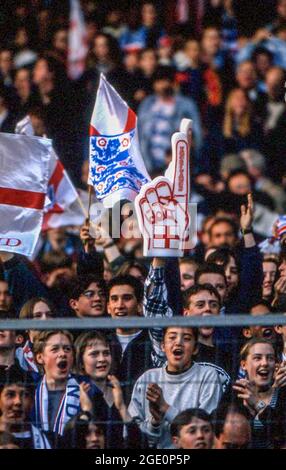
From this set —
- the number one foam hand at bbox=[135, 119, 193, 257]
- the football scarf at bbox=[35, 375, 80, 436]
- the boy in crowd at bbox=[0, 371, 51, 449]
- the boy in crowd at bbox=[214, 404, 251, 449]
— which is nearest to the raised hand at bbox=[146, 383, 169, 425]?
the boy in crowd at bbox=[214, 404, 251, 449]

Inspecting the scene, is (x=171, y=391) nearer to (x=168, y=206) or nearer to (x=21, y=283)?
(x=168, y=206)

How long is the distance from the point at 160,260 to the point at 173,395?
1057mm

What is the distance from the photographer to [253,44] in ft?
43.3

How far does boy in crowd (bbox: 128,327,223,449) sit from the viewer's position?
708 centimetres

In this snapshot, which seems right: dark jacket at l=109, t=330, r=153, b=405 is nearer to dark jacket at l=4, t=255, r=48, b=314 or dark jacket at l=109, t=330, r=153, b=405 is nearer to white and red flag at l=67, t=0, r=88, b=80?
A: dark jacket at l=4, t=255, r=48, b=314

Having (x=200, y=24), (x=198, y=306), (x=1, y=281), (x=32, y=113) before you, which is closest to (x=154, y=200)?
(x=198, y=306)

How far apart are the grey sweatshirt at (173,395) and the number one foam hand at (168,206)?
0.97 metres

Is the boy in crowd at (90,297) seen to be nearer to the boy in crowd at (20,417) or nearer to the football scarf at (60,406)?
the football scarf at (60,406)

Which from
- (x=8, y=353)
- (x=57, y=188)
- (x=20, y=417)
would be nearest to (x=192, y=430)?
(x=20, y=417)

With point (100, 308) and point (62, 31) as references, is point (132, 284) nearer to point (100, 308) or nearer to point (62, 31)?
point (100, 308)

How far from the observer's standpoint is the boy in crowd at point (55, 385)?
716 centimetres

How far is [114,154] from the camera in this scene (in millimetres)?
8945

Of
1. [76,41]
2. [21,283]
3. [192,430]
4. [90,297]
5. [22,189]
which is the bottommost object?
[192,430]

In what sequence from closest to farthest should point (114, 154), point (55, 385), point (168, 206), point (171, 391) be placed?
point (171, 391)
point (55, 385)
point (168, 206)
point (114, 154)
